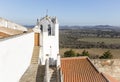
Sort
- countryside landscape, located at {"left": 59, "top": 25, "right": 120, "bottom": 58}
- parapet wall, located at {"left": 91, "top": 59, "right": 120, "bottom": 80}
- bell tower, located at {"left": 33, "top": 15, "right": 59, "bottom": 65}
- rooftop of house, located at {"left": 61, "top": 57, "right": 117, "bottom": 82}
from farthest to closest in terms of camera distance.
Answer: countryside landscape, located at {"left": 59, "top": 25, "right": 120, "bottom": 58}, parapet wall, located at {"left": 91, "top": 59, "right": 120, "bottom": 80}, bell tower, located at {"left": 33, "top": 15, "right": 59, "bottom": 65}, rooftop of house, located at {"left": 61, "top": 57, "right": 117, "bottom": 82}

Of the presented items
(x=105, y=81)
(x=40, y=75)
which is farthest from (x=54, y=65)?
(x=40, y=75)

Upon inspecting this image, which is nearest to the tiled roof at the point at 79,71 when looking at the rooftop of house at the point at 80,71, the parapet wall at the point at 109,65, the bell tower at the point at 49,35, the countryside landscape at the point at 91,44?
the rooftop of house at the point at 80,71

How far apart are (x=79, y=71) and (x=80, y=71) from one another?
6 centimetres

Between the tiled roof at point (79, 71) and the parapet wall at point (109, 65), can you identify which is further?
the parapet wall at point (109, 65)

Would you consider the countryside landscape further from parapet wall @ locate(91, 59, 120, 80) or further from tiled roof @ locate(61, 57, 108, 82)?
tiled roof @ locate(61, 57, 108, 82)

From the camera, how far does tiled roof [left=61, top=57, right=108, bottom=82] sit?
44.3 ft

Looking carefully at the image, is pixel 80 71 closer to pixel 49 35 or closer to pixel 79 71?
pixel 79 71

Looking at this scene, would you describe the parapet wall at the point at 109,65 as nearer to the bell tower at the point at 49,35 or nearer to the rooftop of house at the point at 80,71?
the rooftop of house at the point at 80,71

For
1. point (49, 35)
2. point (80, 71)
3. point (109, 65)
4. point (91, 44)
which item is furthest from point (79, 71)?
point (91, 44)

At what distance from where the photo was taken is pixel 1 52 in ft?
12.3

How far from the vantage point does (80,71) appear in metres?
14.5

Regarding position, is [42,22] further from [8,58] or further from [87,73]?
[8,58]

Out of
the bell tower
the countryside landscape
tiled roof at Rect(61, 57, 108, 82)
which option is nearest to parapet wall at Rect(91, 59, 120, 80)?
tiled roof at Rect(61, 57, 108, 82)

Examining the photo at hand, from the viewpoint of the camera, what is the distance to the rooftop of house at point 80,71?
13492 millimetres
